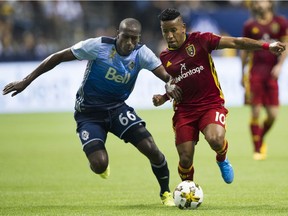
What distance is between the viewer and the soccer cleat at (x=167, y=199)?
10.3m

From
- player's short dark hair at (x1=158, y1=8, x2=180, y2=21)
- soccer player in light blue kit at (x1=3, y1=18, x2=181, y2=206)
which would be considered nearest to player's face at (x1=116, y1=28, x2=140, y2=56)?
soccer player in light blue kit at (x1=3, y1=18, x2=181, y2=206)

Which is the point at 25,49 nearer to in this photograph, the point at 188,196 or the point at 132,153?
the point at 132,153

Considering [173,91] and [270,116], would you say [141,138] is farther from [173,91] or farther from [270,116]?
[270,116]

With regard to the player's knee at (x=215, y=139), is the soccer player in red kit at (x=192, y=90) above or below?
above

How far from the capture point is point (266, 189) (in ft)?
37.7

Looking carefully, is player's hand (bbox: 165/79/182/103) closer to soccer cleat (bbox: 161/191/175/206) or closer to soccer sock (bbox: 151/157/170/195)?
soccer sock (bbox: 151/157/170/195)

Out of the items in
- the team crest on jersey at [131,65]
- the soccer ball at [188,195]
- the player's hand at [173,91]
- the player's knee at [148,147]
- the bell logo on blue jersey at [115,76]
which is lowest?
the soccer ball at [188,195]

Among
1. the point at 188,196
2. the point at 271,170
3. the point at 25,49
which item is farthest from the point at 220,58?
the point at 188,196

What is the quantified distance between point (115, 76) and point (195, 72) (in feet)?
3.16

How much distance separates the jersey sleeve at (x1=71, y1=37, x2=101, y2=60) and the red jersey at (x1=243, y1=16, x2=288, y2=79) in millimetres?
5770

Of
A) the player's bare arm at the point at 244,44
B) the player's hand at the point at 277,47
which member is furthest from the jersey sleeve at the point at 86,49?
the player's hand at the point at 277,47

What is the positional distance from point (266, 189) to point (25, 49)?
16.6 metres

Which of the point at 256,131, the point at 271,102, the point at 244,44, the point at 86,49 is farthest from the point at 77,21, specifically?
the point at 244,44

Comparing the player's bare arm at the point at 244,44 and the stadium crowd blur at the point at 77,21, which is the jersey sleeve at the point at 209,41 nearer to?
the player's bare arm at the point at 244,44
